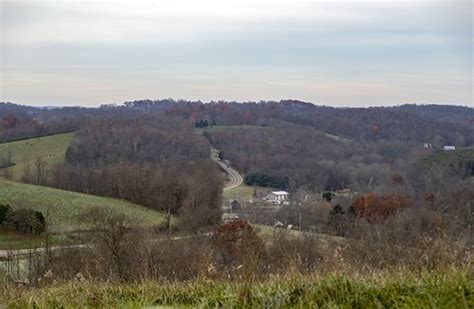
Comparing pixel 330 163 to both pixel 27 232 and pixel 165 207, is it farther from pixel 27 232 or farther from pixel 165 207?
pixel 27 232

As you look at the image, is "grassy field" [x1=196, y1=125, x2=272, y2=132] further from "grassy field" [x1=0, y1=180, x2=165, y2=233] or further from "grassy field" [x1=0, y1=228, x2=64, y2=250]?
"grassy field" [x1=0, y1=228, x2=64, y2=250]

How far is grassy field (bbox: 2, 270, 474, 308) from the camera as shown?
13.4ft

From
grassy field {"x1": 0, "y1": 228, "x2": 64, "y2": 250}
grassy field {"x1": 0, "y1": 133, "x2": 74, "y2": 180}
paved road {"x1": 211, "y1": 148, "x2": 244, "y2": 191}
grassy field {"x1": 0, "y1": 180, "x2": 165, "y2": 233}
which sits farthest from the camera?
paved road {"x1": 211, "y1": 148, "x2": 244, "y2": 191}

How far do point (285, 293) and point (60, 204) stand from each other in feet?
124

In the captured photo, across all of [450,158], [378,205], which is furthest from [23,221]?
[450,158]

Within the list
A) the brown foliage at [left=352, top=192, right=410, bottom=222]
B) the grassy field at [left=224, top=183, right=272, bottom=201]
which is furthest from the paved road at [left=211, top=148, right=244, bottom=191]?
the brown foliage at [left=352, top=192, right=410, bottom=222]

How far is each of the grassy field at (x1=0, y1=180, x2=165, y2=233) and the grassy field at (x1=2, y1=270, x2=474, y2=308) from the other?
97.0ft

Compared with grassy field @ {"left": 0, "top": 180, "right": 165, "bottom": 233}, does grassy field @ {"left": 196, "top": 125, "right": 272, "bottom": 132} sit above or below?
above

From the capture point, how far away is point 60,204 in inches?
1580

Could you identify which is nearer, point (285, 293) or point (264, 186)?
point (285, 293)

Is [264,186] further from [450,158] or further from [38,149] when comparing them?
[38,149]

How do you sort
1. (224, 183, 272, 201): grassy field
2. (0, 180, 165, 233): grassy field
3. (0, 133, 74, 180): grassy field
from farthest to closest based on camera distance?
(0, 133, 74, 180): grassy field, (224, 183, 272, 201): grassy field, (0, 180, 165, 233): grassy field

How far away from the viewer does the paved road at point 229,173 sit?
75.0 metres

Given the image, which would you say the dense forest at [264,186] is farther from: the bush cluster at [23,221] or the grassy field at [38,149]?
the grassy field at [38,149]
